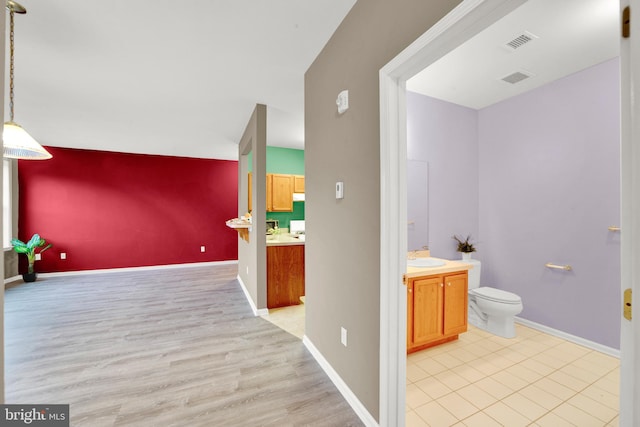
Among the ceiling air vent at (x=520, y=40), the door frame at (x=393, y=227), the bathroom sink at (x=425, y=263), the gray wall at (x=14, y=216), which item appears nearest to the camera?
the door frame at (x=393, y=227)

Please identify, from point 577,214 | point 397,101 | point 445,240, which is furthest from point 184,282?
point 577,214

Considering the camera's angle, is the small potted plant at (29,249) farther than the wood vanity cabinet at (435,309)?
Yes

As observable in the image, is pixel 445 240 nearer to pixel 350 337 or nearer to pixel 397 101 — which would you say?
pixel 350 337

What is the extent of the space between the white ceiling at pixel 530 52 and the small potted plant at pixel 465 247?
1693mm

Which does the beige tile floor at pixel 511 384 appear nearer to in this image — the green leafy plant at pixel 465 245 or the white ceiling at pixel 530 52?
the green leafy plant at pixel 465 245

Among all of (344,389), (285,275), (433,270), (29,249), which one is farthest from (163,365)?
(29,249)

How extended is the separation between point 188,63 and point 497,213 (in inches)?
148

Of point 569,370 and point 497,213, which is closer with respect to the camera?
point 569,370

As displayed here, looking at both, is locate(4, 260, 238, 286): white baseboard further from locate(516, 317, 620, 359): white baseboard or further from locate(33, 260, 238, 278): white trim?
locate(516, 317, 620, 359): white baseboard

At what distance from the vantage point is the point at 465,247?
320 cm

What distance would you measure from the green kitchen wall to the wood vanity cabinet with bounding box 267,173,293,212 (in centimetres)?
25

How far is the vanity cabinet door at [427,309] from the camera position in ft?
7.48

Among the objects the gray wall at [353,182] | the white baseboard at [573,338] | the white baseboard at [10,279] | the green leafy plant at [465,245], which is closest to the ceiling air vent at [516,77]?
the green leafy plant at [465,245]

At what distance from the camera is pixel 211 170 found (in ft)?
20.3
